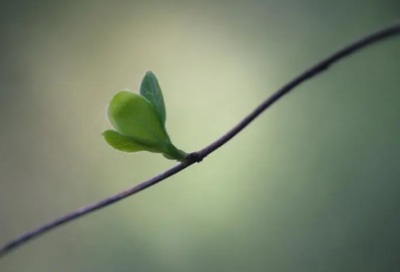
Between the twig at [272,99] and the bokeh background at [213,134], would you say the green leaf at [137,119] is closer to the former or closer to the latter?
the twig at [272,99]

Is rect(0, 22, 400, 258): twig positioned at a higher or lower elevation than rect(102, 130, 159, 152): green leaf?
lower

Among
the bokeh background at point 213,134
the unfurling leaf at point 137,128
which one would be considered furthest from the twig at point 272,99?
the bokeh background at point 213,134

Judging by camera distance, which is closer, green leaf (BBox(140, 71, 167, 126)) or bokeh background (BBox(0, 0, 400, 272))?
green leaf (BBox(140, 71, 167, 126))

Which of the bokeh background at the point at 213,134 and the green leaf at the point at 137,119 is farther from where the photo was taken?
the bokeh background at the point at 213,134

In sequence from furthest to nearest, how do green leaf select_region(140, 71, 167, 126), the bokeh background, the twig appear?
the bokeh background, green leaf select_region(140, 71, 167, 126), the twig

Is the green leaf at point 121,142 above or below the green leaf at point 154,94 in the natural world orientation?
below

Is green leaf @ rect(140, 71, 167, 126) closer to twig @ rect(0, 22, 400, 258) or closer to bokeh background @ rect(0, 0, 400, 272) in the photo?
twig @ rect(0, 22, 400, 258)

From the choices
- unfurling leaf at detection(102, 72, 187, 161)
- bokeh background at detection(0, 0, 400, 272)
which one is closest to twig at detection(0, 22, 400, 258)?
unfurling leaf at detection(102, 72, 187, 161)
